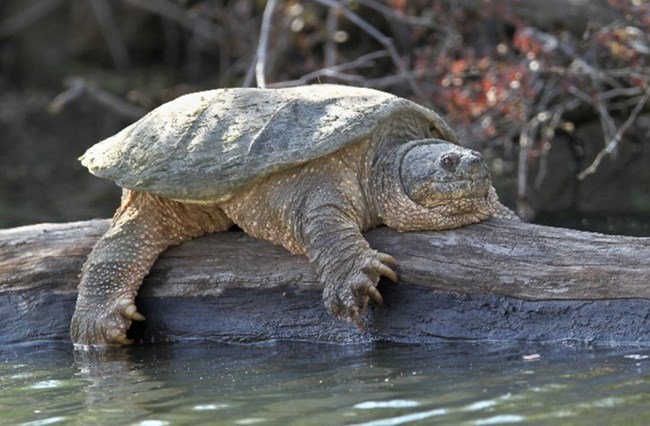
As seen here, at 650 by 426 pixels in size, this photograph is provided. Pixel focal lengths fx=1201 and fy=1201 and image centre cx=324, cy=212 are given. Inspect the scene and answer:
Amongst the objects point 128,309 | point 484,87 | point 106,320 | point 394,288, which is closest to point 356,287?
point 394,288

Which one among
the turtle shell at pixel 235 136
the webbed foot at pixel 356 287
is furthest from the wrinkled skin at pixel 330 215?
the turtle shell at pixel 235 136

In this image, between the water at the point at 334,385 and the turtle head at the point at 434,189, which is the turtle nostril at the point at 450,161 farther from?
the water at the point at 334,385

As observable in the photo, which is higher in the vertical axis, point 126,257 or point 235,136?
point 235,136

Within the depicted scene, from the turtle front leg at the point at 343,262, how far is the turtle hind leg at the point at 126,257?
1.97 ft

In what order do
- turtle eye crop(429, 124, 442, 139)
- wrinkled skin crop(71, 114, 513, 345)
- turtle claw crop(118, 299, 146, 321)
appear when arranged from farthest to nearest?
1. turtle eye crop(429, 124, 442, 139)
2. turtle claw crop(118, 299, 146, 321)
3. wrinkled skin crop(71, 114, 513, 345)

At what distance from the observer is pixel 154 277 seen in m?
5.06

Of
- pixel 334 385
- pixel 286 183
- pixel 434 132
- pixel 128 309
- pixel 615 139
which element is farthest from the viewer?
pixel 615 139

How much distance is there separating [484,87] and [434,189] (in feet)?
9.64

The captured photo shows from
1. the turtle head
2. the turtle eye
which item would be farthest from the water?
the turtle eye

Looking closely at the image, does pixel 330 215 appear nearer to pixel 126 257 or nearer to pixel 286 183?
pixel 286 183

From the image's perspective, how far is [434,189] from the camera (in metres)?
4.62

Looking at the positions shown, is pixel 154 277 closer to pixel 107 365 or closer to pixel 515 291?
pixel 107 365

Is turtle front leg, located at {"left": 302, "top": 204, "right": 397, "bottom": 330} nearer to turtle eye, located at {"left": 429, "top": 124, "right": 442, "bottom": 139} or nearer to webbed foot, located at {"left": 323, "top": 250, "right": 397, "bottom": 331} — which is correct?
webbed foot, located at {"left": 323, "top": 250, "right": 397, "bottom": 331}

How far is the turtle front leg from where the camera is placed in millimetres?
4387
